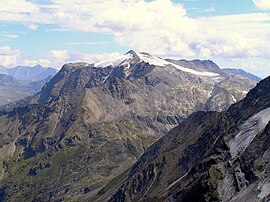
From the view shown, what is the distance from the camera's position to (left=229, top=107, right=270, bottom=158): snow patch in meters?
135

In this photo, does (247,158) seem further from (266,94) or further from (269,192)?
(266,94)

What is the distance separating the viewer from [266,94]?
193m

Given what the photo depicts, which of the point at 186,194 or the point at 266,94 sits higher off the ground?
the point at 266,94

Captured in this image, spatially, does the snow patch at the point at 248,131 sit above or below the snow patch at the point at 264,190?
above

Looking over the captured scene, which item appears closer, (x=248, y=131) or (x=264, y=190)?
(x=264, y=190)

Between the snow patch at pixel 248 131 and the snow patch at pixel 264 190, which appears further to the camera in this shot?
the snow patch at pixel 248 131

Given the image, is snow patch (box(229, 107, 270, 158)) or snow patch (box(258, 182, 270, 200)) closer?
snow patch (box(258, 182, 270, 200))

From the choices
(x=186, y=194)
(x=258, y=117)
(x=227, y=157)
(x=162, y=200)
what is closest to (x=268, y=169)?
(x=186, y=194)

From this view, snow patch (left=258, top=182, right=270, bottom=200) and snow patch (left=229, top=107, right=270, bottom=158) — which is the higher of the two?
snow patch (left=229, top=107, right=270, bottom=158)

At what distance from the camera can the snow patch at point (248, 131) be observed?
135 metres

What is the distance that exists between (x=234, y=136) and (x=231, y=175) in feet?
130

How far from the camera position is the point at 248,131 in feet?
465

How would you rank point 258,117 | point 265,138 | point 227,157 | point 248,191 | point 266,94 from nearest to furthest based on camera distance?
1. point 248,191
2. point 265,138
3. point 227,157
4. point 258,117
5. point 266,94

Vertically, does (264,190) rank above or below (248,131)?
below
